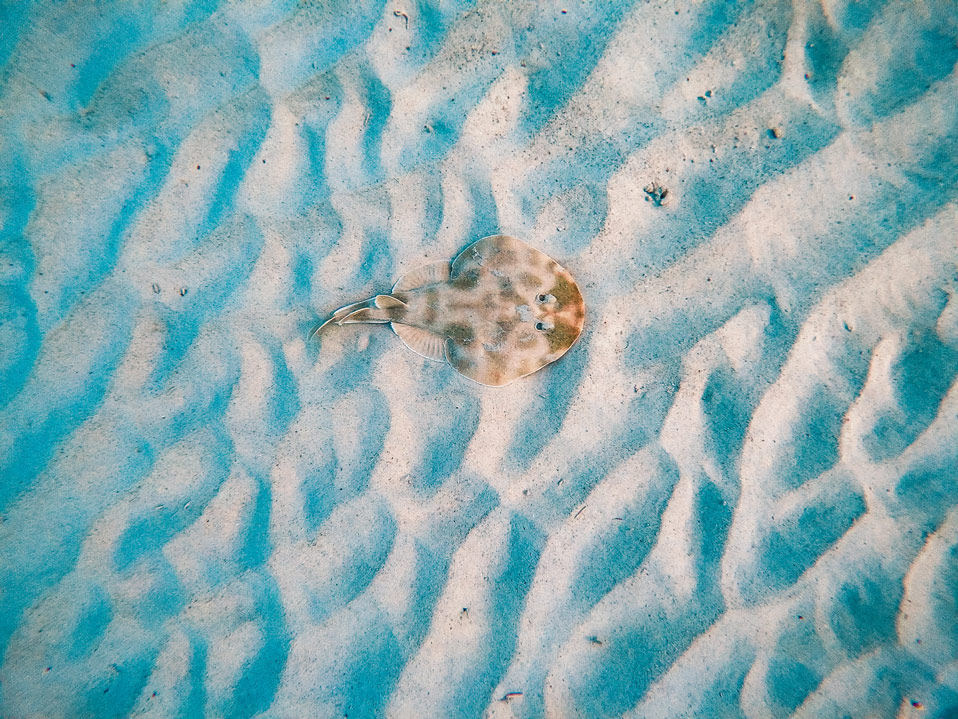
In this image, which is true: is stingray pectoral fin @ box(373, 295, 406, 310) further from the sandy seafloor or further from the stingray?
the sandy seafloor

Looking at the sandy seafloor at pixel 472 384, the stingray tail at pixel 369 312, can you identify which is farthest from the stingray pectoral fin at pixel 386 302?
the sandy seafloor at pixel 472 384

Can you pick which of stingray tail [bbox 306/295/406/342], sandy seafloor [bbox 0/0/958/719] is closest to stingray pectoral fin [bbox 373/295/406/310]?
stingray tail [bbox 306/295/406/342]

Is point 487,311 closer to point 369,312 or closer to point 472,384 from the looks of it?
point 472,384

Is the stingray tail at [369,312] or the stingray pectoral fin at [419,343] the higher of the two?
the stingray tail at [369,312]

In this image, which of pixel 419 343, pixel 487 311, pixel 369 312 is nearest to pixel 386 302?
pixel 369 312

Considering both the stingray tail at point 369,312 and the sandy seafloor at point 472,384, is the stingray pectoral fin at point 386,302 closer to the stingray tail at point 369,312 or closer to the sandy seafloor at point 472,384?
the stingray tail at point 369,312

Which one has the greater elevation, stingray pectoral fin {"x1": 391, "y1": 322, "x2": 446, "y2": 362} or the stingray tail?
the stingray tail
